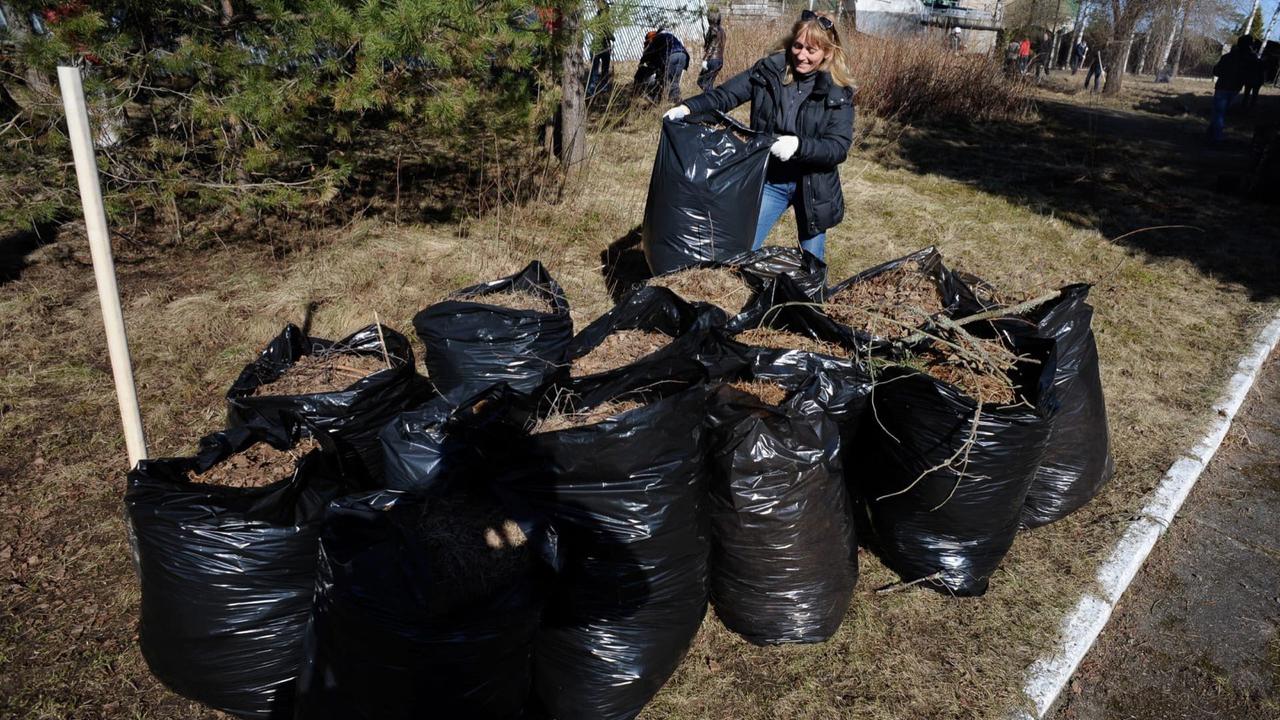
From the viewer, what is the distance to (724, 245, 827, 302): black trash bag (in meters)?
3.09

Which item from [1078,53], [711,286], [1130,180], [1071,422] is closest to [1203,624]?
[1071,422]

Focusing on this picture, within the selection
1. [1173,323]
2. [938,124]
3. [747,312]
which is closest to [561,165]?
[747,312]

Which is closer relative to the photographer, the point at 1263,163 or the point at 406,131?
the point at 406,131

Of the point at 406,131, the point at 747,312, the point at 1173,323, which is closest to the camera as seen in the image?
the point at 747,312

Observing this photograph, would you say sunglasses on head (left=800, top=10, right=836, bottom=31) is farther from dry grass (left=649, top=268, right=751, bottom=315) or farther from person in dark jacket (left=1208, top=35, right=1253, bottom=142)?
person in dark jacket (left=1208, top=35, right=1253, bottom=142)

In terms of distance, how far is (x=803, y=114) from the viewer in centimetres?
340

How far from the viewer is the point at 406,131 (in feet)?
17.5

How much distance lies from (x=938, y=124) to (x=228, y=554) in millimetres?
10650

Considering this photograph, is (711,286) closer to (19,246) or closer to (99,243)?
(99,243)

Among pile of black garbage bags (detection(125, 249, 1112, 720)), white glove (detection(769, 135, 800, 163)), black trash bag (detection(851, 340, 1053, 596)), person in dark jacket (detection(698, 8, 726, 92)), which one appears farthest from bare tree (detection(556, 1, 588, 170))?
person in dark jacket (detection(698, 8, 726, 92))

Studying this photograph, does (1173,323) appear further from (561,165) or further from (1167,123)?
(1167,123)

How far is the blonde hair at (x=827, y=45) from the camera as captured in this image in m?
3.26

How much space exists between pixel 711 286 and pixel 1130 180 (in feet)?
23.2

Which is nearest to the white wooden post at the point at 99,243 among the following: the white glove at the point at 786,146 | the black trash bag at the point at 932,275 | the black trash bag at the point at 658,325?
the black trash bag at the point at 658,325
